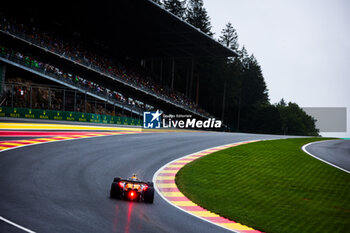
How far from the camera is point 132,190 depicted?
9.26m

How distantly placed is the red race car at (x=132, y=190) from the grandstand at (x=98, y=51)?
69.0ft

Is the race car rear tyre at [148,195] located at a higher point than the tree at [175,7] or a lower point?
lower

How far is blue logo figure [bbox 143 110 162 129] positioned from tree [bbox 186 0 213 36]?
33281mm

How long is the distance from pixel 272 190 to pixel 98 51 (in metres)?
39.6

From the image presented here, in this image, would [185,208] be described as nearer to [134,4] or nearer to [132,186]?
[132,186]

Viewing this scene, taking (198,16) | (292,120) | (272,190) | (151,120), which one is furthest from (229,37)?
(272,190)

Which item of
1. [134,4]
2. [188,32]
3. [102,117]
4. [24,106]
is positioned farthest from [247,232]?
[188,32]

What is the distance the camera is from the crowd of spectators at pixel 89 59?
115 ft

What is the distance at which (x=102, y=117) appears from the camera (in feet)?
117

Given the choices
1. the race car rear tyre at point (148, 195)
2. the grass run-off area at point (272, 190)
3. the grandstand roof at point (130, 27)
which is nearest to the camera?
the grass run-off area at point (272, 190)

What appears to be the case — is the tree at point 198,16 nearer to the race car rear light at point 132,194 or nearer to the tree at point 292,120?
the tree at point 292,120

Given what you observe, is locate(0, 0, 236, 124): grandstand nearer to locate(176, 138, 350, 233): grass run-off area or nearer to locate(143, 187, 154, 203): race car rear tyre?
locate(176, 138, 350, 233): grass run-off area

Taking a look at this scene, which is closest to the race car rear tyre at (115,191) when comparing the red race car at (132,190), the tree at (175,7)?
the red race car at (132,190)

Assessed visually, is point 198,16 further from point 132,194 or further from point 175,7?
point 132,194
